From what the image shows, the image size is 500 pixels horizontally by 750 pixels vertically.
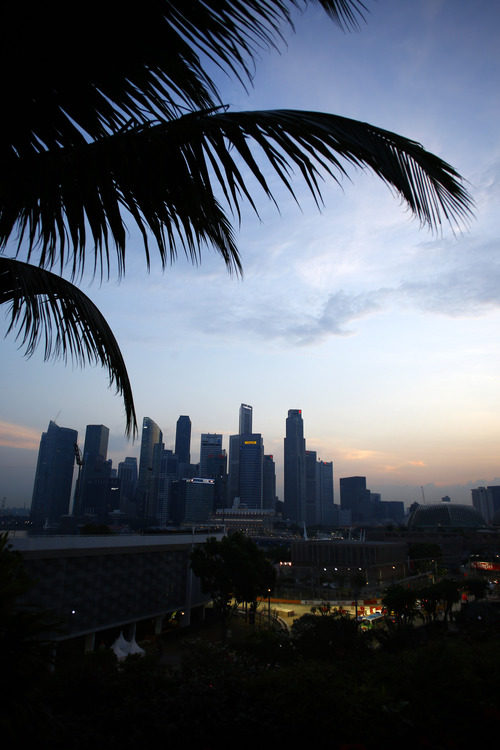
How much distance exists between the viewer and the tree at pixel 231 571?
88.4 feet

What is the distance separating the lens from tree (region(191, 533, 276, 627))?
26953 millimetres

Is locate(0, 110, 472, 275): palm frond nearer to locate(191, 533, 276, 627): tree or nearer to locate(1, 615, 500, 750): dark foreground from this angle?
locate(1, 615, 500, 750): dark foreground

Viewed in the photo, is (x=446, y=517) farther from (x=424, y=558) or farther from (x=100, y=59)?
(x=100, y=59)

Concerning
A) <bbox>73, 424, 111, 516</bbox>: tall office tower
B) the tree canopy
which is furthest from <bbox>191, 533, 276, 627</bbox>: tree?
<bbox>73, 424, 111, 516</bbox>: tall office tower

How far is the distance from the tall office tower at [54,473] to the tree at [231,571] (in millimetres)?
118913

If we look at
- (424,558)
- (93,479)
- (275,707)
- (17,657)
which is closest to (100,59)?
(17,657)

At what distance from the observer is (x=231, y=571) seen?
27.2 m

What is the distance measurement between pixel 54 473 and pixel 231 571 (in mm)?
134589

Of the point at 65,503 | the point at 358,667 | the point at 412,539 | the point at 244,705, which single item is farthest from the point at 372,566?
the point at 65,503

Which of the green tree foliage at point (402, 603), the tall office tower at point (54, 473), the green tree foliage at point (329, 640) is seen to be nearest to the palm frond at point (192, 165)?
the green tree foliage at point (329, 640)

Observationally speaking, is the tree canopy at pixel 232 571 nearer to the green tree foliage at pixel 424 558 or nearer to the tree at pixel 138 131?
the tree at pixel 138 131

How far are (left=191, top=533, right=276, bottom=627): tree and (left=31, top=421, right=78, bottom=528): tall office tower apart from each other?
119m

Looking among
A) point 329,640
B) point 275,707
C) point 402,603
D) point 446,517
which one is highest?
point 446,517

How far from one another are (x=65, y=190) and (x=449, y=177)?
53.0 inches
